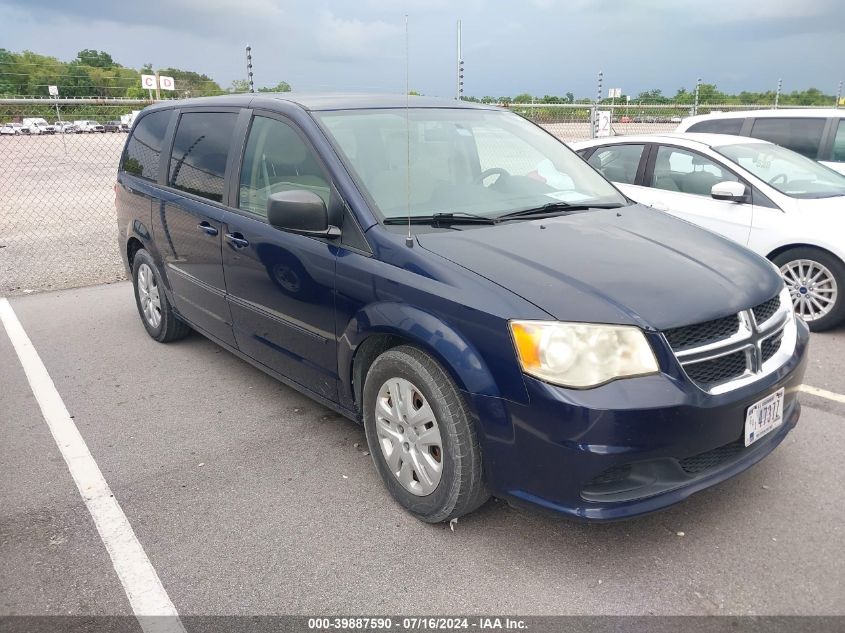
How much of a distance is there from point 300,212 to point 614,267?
137cm

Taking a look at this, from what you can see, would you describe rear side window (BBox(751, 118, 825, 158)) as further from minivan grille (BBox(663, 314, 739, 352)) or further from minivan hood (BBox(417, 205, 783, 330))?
minivan grille (BBox(663, 314, 739, 352))

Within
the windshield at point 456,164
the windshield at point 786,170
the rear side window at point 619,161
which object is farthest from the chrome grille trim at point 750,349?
the rear side window at point 619,161

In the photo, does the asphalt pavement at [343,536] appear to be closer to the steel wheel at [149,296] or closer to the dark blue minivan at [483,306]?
the dark blue minivan at [483,306]

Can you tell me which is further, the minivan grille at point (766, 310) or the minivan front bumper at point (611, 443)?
the minivan grille at point (766, 310)

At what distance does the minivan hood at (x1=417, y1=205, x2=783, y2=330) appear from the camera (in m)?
2.48

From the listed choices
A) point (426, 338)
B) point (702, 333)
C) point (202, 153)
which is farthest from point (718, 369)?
point (202, 153)

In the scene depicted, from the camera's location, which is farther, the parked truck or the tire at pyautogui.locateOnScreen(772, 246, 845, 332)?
the parked truck

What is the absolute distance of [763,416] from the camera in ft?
8.75

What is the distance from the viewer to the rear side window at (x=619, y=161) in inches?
252

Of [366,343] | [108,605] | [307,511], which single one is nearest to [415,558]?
[307,511]

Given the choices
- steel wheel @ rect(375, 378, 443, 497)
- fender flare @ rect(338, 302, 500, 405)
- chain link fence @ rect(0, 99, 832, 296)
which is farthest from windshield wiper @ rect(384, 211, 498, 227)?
chain link fence @ rect(0, 99, 832, 296)

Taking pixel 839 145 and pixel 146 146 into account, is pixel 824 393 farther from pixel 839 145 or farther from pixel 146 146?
pixel 146 146

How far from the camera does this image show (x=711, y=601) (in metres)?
2.42

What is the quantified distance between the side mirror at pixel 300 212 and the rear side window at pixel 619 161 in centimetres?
396
